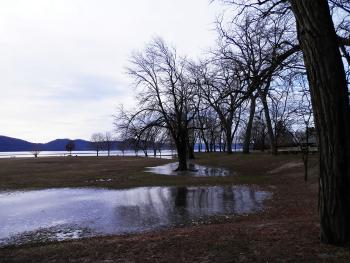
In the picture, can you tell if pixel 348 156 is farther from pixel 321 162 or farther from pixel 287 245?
pixel 287 245

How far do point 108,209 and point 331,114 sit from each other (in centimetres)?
1096

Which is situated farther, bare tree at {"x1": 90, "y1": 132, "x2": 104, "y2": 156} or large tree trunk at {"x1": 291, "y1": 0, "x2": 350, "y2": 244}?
bare tree at {"x1": 90, "y1": 132, "x2": 104, "y2": 156}

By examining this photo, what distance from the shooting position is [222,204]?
1595 cm

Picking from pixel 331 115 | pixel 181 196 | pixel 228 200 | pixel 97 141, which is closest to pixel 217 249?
pixel 331 115

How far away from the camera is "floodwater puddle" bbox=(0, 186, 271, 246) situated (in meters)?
11.5

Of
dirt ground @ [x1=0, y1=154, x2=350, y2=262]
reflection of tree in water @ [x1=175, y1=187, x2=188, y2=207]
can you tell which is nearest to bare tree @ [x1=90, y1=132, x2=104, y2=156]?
reflection of tree in water @ [x1=175, y1=187, x2=188, y2=207]

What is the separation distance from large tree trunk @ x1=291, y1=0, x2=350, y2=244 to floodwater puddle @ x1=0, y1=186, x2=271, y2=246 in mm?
6234

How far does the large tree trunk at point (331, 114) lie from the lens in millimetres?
6035

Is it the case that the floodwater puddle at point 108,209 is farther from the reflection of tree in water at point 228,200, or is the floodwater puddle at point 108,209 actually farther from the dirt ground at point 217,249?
the dirt ground at point 217,249

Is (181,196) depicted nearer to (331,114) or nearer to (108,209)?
(108,209)

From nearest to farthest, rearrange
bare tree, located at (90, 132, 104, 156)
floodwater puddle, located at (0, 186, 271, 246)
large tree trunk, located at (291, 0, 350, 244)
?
large tree trunk, located at (291, 0, 350, 244), floodwater puddle, located at (0, 186, 271, 246), bare tree, located at (90, 132, 104, 156)

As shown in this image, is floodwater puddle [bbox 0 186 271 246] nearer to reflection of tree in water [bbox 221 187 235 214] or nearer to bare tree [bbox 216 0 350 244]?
reflection of tree in water [bbox 221 187 235 214]

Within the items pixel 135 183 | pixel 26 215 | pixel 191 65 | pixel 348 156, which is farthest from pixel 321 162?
pixel 191 65

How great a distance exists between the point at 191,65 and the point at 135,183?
1676 centimetres
